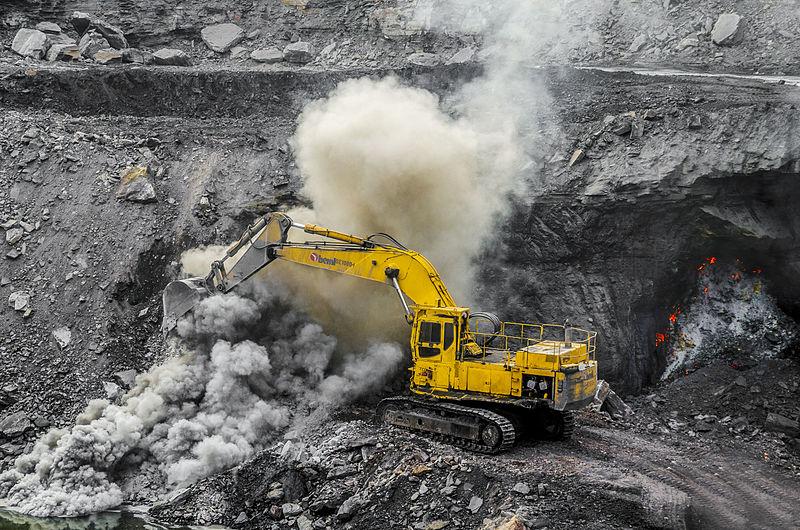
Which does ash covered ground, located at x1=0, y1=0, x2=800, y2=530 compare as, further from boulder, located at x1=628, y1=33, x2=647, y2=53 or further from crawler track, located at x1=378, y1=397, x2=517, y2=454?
crawler track, located at x1=378, y1=397, x2=517, y2=454

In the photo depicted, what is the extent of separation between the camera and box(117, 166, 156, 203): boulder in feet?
63.6

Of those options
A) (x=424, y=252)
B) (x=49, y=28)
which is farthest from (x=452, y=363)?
(x=49, y=28)

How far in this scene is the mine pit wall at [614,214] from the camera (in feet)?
55.7

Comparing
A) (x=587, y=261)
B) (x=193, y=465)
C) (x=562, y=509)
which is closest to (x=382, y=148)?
(x=587, y=261)

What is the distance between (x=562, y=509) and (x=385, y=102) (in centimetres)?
988

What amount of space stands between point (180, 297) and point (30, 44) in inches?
548

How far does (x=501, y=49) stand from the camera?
24.5 meters

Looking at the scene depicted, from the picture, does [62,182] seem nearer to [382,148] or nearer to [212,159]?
[212,159]

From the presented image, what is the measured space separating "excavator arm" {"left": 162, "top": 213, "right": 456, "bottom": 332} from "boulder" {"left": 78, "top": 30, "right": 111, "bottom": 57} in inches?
503

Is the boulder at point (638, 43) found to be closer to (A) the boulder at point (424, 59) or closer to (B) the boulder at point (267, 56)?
(A) the boulder at point (424, 59)

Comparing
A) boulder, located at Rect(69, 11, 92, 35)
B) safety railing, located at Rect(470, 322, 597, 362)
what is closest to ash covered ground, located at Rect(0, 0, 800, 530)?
safety railing, located at Rect(470, 322, 597, 362)

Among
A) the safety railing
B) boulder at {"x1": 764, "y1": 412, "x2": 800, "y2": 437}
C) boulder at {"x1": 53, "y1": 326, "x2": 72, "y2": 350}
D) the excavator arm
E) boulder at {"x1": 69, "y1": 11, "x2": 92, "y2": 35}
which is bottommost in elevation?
boulder at {"x1": 764, "y1": 412, "x2": 800, "y2": 437}

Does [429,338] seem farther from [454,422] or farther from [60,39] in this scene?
[60,39]

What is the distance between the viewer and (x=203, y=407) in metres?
14.9
